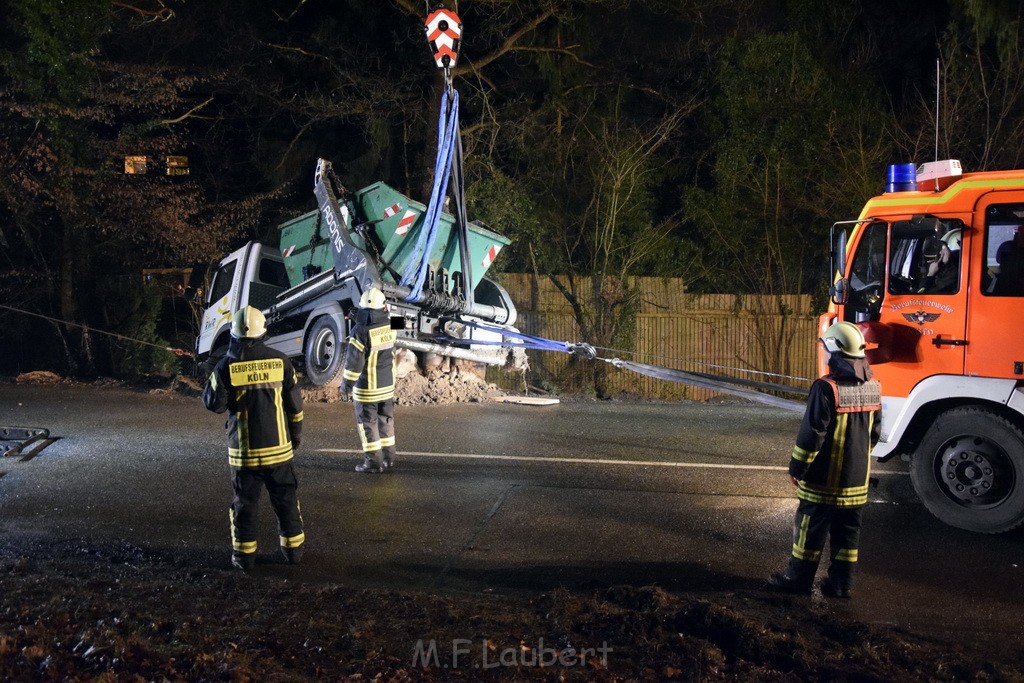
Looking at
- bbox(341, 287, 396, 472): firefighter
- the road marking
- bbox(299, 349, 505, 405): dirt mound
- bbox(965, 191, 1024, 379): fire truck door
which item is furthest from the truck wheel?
bbox(965, 191, 1024, 379): fire truck door

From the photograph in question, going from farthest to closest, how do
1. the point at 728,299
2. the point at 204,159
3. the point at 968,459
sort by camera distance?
the point at 204,159 < the point at 728,299 < the point at 968,459

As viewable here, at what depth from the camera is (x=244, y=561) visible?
5.71m

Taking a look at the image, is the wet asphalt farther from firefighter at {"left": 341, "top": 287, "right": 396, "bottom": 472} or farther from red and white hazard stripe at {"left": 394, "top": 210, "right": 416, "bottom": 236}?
red and white hazard stripe at {"left": 394, "top": 210, "right": 416, "bottom": 236}

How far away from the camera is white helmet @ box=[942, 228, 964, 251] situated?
255 inches

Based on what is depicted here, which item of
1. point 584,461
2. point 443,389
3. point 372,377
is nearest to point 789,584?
point 584,461

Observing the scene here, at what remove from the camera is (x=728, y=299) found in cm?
1697

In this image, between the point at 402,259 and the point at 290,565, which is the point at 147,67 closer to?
the point at 402,259

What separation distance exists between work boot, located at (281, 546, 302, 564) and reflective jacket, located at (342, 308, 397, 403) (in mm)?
2531

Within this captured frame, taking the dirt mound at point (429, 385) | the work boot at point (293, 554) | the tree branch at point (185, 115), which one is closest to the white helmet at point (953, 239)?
the work boot at point (293, 554)

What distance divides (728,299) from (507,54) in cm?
686

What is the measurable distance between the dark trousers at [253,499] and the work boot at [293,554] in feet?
0.15

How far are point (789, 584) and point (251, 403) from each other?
3.44 meters

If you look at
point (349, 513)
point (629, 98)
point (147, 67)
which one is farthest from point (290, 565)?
point (629, 98)

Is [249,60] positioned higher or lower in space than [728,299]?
higher
